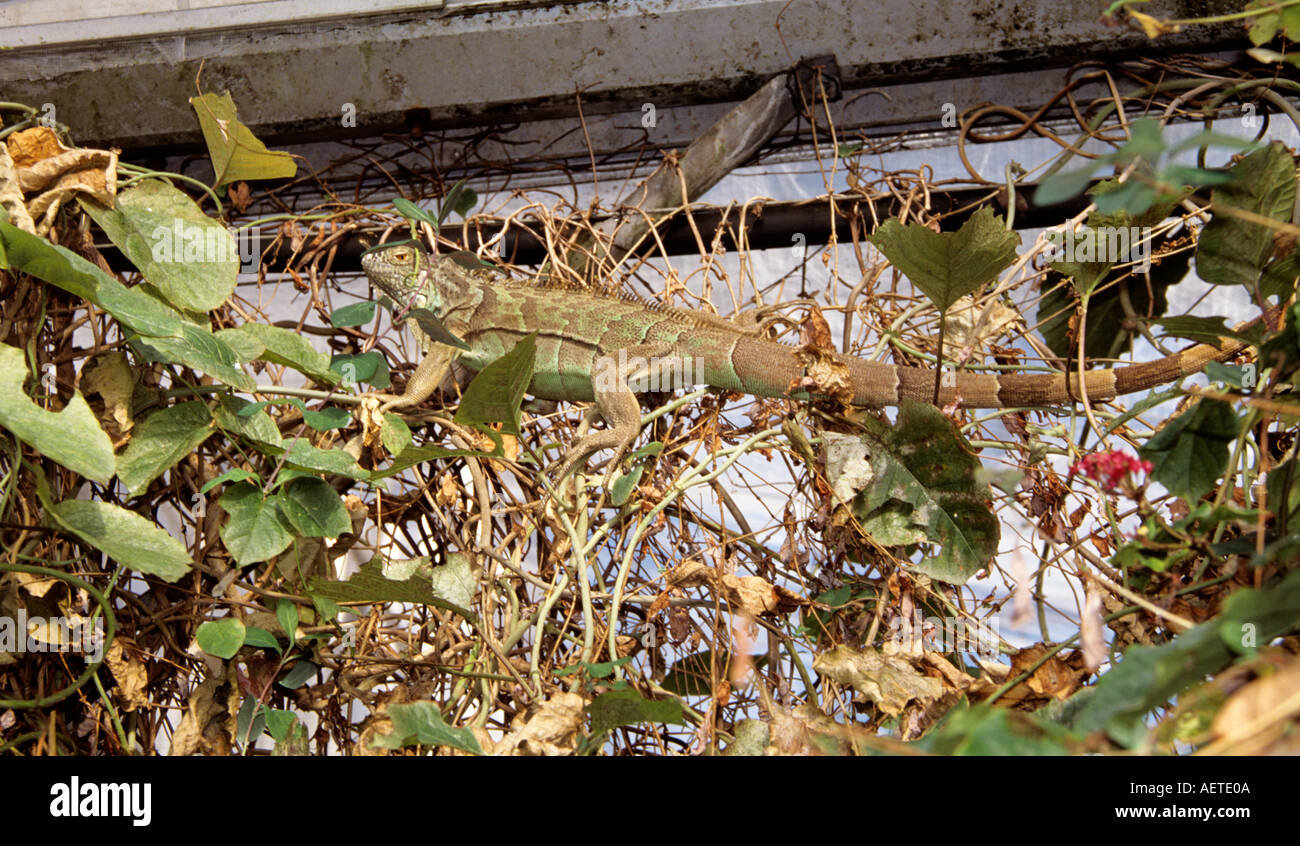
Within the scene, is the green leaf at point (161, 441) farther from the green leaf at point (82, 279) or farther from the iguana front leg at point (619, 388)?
the iguana front leg at point (619, 388)

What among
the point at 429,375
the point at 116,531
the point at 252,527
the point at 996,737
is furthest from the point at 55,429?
the point at 996,737

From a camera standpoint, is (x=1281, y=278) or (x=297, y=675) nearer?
(x=1281, y=278)

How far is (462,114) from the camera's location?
341 cm

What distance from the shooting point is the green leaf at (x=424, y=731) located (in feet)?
3.68

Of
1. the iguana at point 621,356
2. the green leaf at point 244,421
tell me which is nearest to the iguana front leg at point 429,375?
the iguana at point 621,356

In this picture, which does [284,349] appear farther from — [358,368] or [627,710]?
[627,710]

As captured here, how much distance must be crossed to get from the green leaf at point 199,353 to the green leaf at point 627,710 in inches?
30.9

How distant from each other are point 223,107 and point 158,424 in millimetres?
649

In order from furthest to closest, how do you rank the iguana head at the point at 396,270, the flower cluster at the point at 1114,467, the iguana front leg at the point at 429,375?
the iguana head at the point at 396,270 < the iguana front leg at the point at 429,375 < the flower cluster at the point at 1114,467

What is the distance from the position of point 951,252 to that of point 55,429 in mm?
1364

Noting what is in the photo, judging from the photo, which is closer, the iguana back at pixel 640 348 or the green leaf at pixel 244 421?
the green leaf at pixel 244 421

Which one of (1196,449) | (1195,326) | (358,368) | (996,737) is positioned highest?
(358,368)

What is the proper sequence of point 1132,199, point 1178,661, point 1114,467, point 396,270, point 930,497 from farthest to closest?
point 396,270, point 930,497, point 1114,467, point 1132,199, point 1178,661

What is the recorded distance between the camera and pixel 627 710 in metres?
1.19
